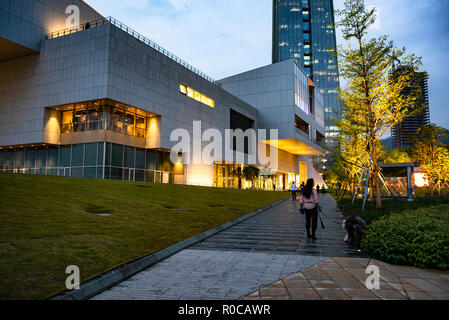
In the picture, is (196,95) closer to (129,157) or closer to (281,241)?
(129,157)

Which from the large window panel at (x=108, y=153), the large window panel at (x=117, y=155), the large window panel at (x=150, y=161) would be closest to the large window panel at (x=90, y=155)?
the large window panel at (x=108, y=153)

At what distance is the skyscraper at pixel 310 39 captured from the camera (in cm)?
12700

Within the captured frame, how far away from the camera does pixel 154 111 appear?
31.8 meters

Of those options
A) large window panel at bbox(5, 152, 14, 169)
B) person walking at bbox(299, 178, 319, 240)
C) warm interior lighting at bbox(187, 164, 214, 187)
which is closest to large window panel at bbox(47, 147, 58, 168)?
large window panel at bbox(5, 152, 14, 169)

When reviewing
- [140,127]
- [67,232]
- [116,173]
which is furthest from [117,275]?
[140,127]

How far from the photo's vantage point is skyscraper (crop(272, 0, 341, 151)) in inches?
5000

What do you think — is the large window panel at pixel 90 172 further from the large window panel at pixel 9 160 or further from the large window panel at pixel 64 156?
the large window panel at pixel 9 160

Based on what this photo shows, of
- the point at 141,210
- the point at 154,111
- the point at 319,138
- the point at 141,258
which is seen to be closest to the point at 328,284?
the point at 141,258

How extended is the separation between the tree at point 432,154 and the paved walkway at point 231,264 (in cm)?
2623

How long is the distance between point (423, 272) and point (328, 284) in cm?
217

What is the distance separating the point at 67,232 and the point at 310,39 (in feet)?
458

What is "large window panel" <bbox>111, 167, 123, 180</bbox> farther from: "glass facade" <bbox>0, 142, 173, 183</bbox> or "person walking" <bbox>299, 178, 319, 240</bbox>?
"person walking" <bbox>299, 178, 319, 240</bbox>
